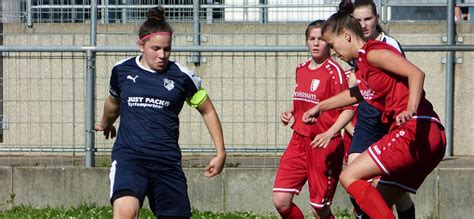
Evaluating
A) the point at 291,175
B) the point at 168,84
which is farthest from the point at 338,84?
the point at 168,84

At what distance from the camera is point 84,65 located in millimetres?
12836

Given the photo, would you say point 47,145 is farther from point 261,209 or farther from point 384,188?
point 384,188

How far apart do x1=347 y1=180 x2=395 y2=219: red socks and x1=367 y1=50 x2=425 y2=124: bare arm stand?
2.25ft

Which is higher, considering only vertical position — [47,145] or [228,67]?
[228,67]

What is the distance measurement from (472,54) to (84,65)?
430 cm

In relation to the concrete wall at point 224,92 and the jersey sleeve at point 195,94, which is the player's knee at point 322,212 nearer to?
the jersey sleeve at point 195,94

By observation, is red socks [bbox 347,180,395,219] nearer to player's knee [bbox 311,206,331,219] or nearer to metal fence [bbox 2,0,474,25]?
player's knee [bbox 311,206,331,219]

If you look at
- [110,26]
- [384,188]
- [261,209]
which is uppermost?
[110,26]

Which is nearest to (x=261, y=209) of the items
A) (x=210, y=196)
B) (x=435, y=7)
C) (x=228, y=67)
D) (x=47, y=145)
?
(x=210, y=196)

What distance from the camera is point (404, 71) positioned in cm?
780

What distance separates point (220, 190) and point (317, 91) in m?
2.63

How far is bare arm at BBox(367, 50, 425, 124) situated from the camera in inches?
295

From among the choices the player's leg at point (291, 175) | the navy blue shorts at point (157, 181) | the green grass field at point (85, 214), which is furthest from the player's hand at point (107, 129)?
A: the green grass field at point (85, 214)

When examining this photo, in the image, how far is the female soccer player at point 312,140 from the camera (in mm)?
9461
